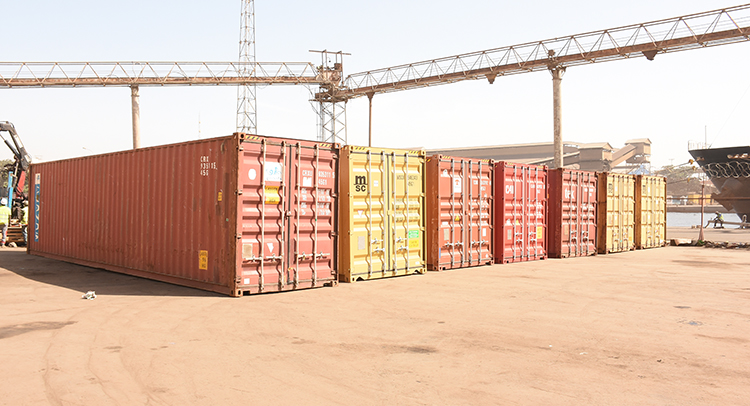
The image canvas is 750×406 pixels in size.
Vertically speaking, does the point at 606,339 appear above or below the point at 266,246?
below

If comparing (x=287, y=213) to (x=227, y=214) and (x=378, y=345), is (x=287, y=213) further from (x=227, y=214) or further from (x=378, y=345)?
(x=378, y=345)

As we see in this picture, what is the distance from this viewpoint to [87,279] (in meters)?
12.8

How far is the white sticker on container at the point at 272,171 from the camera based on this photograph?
10.8 m

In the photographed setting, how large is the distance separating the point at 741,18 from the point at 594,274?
785 inches

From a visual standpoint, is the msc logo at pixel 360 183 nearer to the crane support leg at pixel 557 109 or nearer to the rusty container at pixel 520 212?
A: the rusty container at pixel 520 212

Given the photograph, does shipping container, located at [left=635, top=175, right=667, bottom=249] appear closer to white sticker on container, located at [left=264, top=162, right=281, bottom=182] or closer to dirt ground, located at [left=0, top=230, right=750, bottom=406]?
dirt ground, located at [left=0, top=230, right=750, bottom=406]

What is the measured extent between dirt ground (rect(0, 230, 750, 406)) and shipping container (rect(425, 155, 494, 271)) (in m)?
2.68

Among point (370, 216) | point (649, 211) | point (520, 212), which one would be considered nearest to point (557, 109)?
point (649, 211)

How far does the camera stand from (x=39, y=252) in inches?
715

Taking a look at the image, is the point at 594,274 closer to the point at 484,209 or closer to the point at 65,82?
the point at 484,209

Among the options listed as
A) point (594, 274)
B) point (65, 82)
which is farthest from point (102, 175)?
point (65, 82)

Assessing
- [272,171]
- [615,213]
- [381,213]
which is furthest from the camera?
[615,213]

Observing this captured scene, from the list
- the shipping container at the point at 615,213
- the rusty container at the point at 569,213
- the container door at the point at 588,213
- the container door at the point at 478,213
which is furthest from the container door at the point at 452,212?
the shipping container at the point at 615,213

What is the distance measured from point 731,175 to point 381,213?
3542 centimetres
